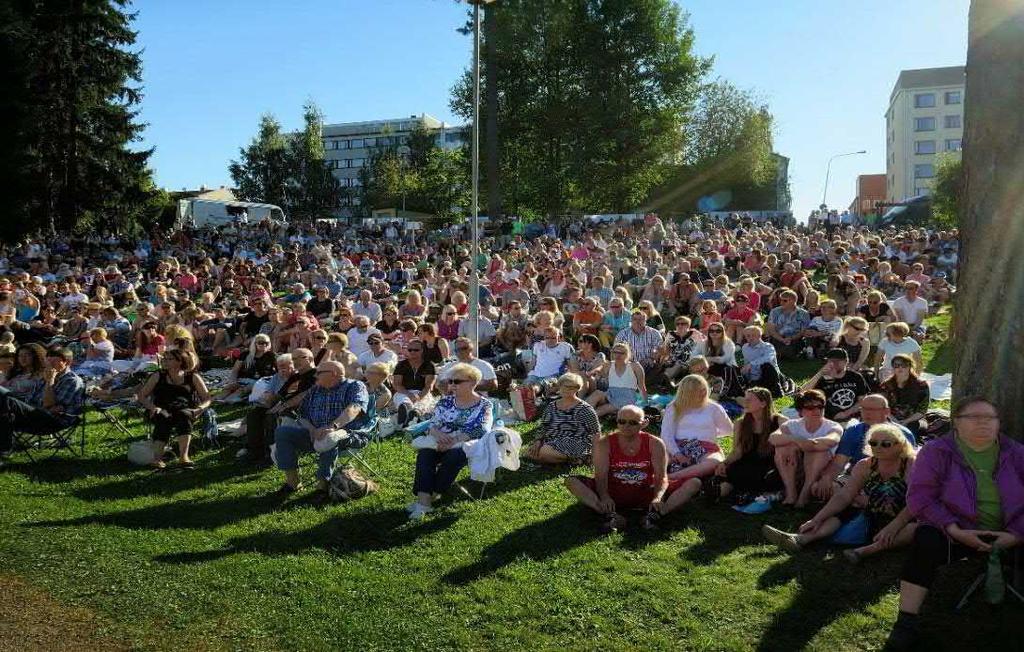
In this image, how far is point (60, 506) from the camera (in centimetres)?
735

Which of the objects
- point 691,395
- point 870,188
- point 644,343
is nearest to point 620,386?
point 644,343

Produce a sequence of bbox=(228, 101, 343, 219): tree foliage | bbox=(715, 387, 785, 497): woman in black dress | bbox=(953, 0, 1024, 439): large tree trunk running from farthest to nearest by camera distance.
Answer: bbox=(228, 101, 343, 219): tree foliage < bbox=(715, 387, 785, 497): woman in black dress < bbox=(953, 0, 1024, 439): large tree trunk

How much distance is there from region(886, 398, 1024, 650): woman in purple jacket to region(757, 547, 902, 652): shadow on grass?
0.44 meters

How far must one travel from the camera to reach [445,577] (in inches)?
225

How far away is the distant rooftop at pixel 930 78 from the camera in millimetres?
79125

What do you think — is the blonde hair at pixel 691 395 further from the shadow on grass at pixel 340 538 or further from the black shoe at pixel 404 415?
the black shoe at pixel 404 415

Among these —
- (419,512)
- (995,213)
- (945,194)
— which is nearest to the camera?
(995,213)

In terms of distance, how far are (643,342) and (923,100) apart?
81.7 m

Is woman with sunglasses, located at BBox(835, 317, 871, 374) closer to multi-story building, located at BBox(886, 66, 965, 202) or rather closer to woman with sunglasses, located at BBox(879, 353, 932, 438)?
woman with sunglasses, located at BBox(879, 353, 932, 438)

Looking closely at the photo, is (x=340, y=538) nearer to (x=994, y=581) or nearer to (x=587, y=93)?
(x=994, y=581)

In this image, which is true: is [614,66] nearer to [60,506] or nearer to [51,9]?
[51,9]

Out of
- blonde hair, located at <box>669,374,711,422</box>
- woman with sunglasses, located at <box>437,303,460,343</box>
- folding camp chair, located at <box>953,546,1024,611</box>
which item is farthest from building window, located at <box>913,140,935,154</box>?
folding camp chair, located at <box>953,546,1024,611</box>

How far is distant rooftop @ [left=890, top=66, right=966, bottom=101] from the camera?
7912 cm

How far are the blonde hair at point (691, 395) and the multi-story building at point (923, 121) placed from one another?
265 ft
